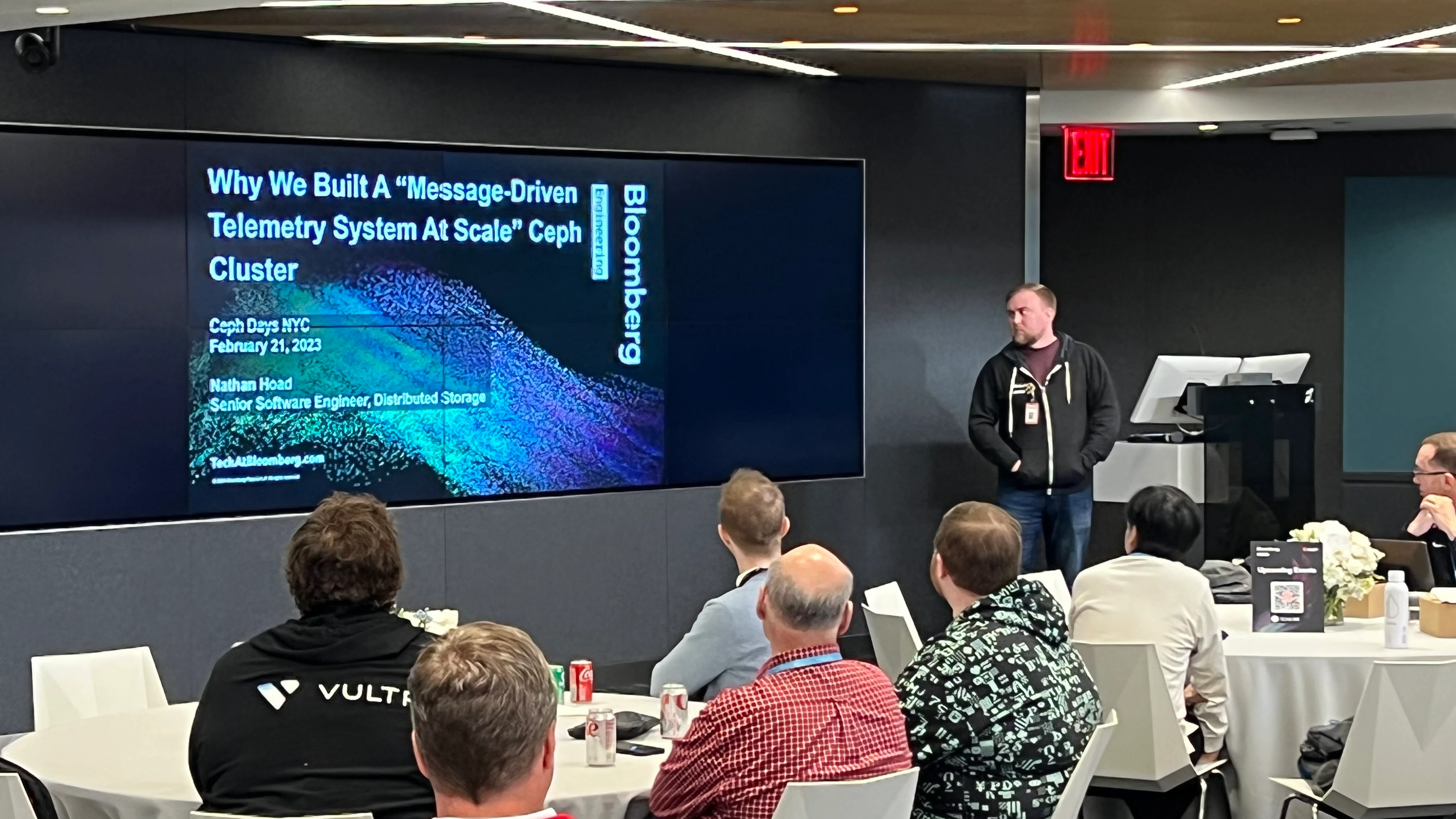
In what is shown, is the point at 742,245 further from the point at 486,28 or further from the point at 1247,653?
the point at 1247,653

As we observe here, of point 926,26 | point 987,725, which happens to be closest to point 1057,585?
point 926,26

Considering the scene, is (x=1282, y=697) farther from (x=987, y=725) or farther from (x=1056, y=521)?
(x=1056, y=521)

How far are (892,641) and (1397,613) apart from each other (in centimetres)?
153

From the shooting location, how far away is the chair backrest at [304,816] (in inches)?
125

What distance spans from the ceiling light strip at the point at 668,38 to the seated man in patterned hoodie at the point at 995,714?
11.1ft

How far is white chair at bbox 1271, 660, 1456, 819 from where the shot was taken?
4664mm

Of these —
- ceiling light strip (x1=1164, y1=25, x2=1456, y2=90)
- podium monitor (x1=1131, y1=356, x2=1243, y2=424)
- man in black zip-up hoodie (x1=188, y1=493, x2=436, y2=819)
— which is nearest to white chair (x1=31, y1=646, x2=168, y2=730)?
man in black zip-up hoodie (x1=188, y1=493, x2=436, y2=819)

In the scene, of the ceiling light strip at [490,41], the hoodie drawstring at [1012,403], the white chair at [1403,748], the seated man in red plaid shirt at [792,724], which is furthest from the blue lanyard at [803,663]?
the hoodie drawstring at [1012,403]

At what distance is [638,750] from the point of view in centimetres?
429

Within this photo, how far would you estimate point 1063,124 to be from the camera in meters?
10.1

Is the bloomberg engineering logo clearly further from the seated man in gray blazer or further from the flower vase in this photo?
the flower vase

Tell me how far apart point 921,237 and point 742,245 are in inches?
44.1

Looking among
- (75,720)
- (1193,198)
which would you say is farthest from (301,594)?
(1193,198)

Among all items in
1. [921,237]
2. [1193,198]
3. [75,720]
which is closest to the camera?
[75,720]
